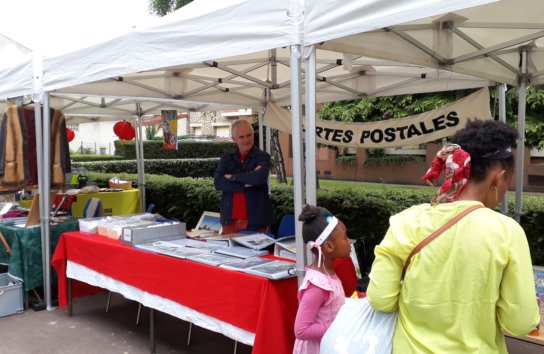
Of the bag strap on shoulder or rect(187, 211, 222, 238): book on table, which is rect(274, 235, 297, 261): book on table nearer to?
rect(187, 211, 222, 238): book on table

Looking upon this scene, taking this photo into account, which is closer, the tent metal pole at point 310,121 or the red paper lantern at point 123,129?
the tent metal pole at point 310,121

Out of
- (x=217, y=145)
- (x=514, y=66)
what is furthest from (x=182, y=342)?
(x=217, y=145)

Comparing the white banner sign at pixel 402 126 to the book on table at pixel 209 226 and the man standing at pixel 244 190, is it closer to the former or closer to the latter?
the man standing at pixel 244 190

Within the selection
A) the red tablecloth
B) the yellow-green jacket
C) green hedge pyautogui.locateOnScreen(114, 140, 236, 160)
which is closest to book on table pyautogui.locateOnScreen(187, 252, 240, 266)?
the red tablecloth

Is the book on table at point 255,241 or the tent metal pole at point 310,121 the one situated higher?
the tent metal pole at point 310,121

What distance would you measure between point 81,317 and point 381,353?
363 centimetres

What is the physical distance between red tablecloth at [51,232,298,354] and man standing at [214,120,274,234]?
1.07m

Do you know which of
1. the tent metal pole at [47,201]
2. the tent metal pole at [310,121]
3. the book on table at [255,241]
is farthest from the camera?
the tent metal pole at [47,201]

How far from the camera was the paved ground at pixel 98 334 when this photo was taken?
372 cm

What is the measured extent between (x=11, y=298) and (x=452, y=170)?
4.36 meters

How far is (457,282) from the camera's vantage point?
4.57 feet

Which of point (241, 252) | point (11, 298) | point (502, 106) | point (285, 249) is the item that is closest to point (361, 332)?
point (285, 249)

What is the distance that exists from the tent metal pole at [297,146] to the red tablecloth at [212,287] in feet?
0.66

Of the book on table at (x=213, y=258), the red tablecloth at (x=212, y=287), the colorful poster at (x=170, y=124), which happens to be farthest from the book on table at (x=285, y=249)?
the colorful poster at (x=170, y=124)
